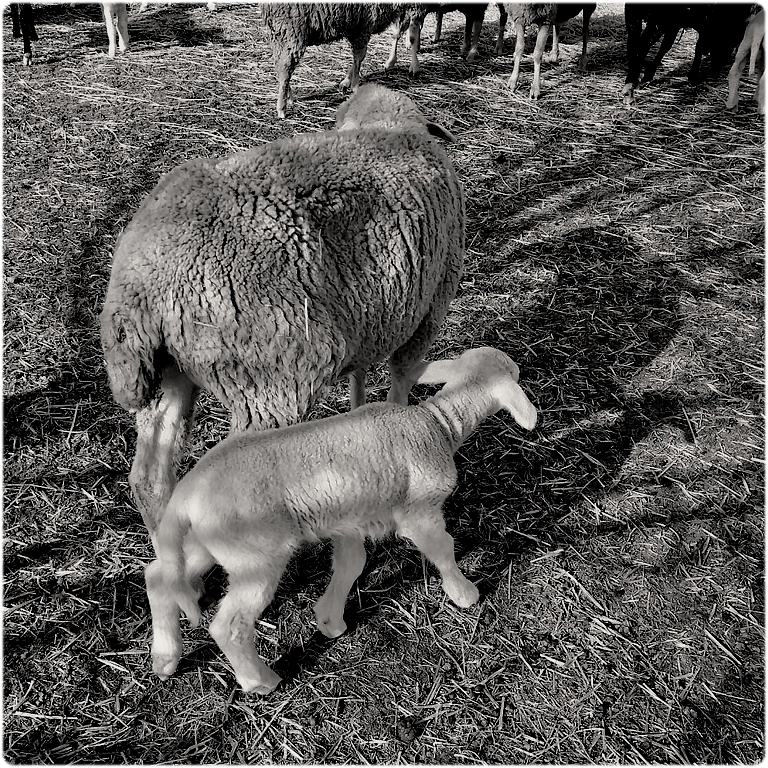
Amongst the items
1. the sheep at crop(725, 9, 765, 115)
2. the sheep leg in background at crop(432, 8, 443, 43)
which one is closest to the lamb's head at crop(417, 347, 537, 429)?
the sheep at crop(725, 9, 765, 115)

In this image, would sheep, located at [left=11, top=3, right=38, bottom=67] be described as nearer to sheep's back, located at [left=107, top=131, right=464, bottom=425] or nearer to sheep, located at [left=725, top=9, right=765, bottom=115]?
sheep's back, located at [left=107, top=131, right=464, bottom=425]

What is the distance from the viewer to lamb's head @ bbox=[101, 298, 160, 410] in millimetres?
2463

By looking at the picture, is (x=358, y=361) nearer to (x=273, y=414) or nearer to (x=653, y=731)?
A: (x=273, y=414)

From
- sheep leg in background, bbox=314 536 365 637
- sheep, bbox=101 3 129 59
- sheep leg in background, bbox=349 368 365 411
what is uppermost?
sheep, bbox=101 3 129 59

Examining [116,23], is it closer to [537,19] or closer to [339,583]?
[537,19]

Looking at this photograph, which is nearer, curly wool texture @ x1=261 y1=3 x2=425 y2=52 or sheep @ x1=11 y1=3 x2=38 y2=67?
curly wool texture @ x1=261 y1=3 x2=425 y2=52

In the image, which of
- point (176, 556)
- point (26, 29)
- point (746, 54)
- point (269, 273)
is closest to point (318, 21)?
point (26, 29)

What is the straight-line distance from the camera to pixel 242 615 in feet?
8.16

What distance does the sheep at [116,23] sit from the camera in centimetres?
814

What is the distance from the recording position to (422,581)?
3.19 m

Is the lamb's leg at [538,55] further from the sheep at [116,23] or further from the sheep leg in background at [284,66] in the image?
the sheep at [116,23]

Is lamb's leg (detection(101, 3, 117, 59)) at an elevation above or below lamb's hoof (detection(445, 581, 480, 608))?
above

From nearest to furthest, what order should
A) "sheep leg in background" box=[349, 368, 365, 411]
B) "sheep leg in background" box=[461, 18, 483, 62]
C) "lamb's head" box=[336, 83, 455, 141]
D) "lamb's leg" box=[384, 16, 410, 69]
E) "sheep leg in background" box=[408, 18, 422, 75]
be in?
"lamb's head" box=[336, 83, 455, 141]
"sheep leg in background" box=[349, 368, 365, 411]
"lamb's leg" box=[384, 16, 410, 69]
"sheep leg in background" box=[408, 18, 422, 75]
"sheep leg in background" box=[461, 18, 483, 62]

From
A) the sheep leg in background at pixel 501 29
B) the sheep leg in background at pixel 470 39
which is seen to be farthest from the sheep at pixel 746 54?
the sheep leg in background at pixel 470 39
